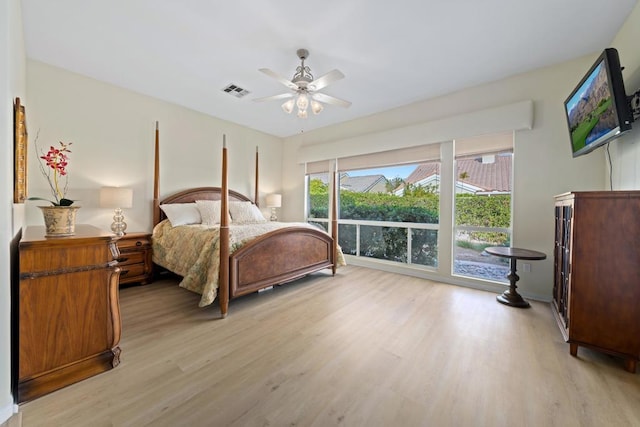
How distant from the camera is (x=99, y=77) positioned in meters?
3.22

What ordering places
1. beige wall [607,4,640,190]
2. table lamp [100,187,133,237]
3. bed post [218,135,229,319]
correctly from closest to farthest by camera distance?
beige wall [607,4,640,190] → bed post [218,135,229,319] → table lamp [100,187,133,237]

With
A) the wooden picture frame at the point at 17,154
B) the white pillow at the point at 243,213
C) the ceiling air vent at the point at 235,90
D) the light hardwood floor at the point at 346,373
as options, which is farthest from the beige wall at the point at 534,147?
the wooden picture frame at the point at 17,154

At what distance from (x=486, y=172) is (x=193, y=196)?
4.51 meters

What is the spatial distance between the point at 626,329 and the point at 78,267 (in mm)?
3599

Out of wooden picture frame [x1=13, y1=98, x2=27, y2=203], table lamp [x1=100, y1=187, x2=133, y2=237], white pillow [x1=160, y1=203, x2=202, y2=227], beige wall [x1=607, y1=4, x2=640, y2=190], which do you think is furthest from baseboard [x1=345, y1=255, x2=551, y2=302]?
wooden picture frame [x1=13, y1=98, x2=27, y2=203]

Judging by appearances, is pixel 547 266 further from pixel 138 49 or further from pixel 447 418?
pixel 138 49

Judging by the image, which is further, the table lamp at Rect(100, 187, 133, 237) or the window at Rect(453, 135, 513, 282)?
the window at Rect(453, 135, 513, 282)

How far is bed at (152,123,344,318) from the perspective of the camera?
246 centimetres

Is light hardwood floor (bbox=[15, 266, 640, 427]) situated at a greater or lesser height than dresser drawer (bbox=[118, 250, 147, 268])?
lesser

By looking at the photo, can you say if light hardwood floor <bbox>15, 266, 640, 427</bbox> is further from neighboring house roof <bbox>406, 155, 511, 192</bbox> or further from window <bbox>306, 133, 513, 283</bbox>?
neighboring house roof <bbox>406, 155, 511, 192</bbox>

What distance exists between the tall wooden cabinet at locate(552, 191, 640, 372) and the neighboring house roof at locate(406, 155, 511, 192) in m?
1.42

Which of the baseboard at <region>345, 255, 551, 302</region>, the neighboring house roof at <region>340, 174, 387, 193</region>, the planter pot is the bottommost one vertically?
the baseboard at <region>345, 255, 551, 302</region>

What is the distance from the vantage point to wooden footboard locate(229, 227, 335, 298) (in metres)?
2.67

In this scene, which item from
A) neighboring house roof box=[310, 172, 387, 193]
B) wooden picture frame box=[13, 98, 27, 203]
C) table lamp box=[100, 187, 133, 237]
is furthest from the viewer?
neighboring house roof box=[310, 172, 387, 193]
